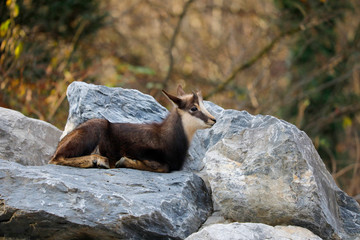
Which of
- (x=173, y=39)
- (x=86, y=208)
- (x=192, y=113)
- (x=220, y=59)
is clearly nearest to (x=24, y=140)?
(x=192, y=113)

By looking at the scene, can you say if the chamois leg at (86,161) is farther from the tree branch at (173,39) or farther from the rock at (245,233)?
the tree branch at (173,39)

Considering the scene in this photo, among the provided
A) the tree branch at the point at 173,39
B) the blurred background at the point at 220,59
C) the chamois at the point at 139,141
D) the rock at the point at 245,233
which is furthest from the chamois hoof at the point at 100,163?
the tree branch at the point at 173,39

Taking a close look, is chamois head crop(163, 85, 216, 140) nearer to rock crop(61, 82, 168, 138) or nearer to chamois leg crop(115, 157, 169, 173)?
chamois leg crop(115, 157, 169, 173)

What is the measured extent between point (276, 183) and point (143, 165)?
1895 mm

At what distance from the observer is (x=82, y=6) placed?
564 inches

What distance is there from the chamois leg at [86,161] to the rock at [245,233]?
1827 mm

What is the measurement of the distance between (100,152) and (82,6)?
819 cm

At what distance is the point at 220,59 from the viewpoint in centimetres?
1892

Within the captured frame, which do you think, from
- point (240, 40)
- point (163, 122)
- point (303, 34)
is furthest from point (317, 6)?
point (163, 122)

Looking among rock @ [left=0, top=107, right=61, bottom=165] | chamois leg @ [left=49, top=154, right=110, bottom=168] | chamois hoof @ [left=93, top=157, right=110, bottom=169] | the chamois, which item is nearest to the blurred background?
rock @ [left=0, top=107, right=61, bottom=165]

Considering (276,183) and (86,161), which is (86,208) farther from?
(276,183)

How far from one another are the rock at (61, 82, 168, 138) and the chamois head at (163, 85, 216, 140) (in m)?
0.78

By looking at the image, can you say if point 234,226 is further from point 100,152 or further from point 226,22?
point 226,22

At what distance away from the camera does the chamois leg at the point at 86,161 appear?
6.62m
